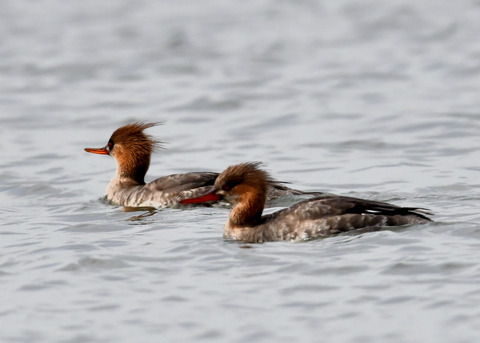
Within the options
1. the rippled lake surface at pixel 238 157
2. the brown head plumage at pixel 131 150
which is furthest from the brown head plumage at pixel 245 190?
the brown head plumage at pixel 131 150

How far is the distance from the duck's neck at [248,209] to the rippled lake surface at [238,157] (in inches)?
12.5

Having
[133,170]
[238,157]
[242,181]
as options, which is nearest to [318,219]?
[242,181]

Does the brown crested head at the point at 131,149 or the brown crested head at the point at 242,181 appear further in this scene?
the brown crested head at the point at 131,149

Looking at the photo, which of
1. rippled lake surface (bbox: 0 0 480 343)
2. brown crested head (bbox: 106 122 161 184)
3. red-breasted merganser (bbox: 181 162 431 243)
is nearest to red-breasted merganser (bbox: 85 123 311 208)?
brown crested head (bbox: 106 122 161 184)

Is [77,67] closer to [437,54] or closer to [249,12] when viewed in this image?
[249,12]

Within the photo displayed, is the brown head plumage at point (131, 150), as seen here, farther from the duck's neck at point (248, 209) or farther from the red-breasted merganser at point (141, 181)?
the duck's neck at point (248, 209)

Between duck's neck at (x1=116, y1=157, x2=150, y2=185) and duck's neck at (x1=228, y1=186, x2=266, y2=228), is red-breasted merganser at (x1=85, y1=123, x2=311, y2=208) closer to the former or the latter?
duck's neck at (x1=116, y1=157, x2=150, y2=185)

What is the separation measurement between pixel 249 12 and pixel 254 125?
953cm

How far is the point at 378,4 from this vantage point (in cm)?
2725

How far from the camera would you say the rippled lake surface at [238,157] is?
8141mm

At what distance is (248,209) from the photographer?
10.8 metres

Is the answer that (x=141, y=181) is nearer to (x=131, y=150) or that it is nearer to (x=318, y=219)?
(x=131, y=150)

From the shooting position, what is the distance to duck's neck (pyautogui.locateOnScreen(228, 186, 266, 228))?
10719 millimetres

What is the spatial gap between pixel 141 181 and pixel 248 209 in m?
3.57
